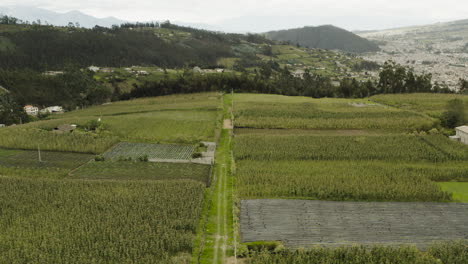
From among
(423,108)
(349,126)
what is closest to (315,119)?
(349,126)

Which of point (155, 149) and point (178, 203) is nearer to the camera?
point (178, 203)

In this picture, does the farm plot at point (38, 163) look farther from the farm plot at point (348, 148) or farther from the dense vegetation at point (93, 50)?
the dense vegetation at point (93, 50)

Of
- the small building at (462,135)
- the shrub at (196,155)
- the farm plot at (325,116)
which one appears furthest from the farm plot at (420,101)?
the shrub at (196,155)

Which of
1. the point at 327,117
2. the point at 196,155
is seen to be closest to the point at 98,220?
the point at 196,155

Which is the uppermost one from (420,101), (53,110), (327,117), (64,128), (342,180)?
(420,101)

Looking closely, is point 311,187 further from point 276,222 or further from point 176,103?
point 176,103

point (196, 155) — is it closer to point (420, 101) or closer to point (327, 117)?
point (327, 117)
